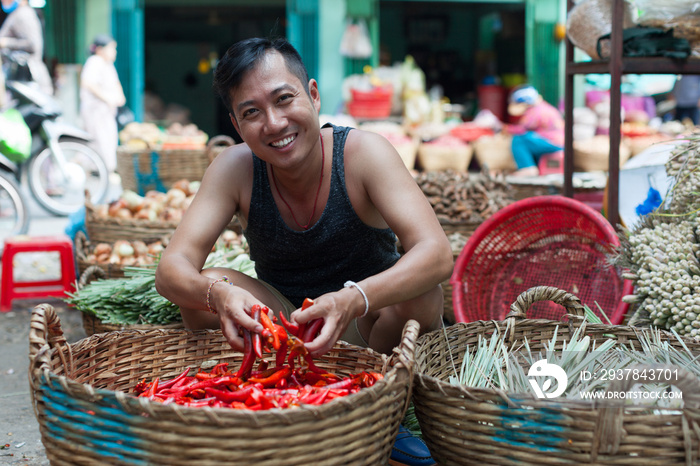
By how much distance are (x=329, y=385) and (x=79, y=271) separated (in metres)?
2.34

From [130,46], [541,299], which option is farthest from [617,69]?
[130,46]

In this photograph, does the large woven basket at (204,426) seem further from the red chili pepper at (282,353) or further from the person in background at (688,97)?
the person in background at (688,97)

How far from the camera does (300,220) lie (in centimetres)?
231

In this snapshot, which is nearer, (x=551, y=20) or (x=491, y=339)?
(x=491, y=339)

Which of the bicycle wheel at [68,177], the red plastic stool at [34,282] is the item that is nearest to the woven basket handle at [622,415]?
the red plastic stool at [34,282]

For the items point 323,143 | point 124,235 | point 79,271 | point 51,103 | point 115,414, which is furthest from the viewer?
point 51,103

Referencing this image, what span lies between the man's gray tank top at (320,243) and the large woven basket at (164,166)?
3.22m

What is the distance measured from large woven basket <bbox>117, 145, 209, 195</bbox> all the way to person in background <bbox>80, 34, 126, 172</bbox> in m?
2.76

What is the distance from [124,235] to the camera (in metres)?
4.04

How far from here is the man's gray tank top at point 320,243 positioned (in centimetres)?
228

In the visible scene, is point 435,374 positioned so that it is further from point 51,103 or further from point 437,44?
point 437,44

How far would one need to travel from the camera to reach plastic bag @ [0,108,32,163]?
5.86 metres

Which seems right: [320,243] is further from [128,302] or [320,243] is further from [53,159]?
[53,159]

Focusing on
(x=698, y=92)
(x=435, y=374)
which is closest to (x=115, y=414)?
(x=435, y=374)
